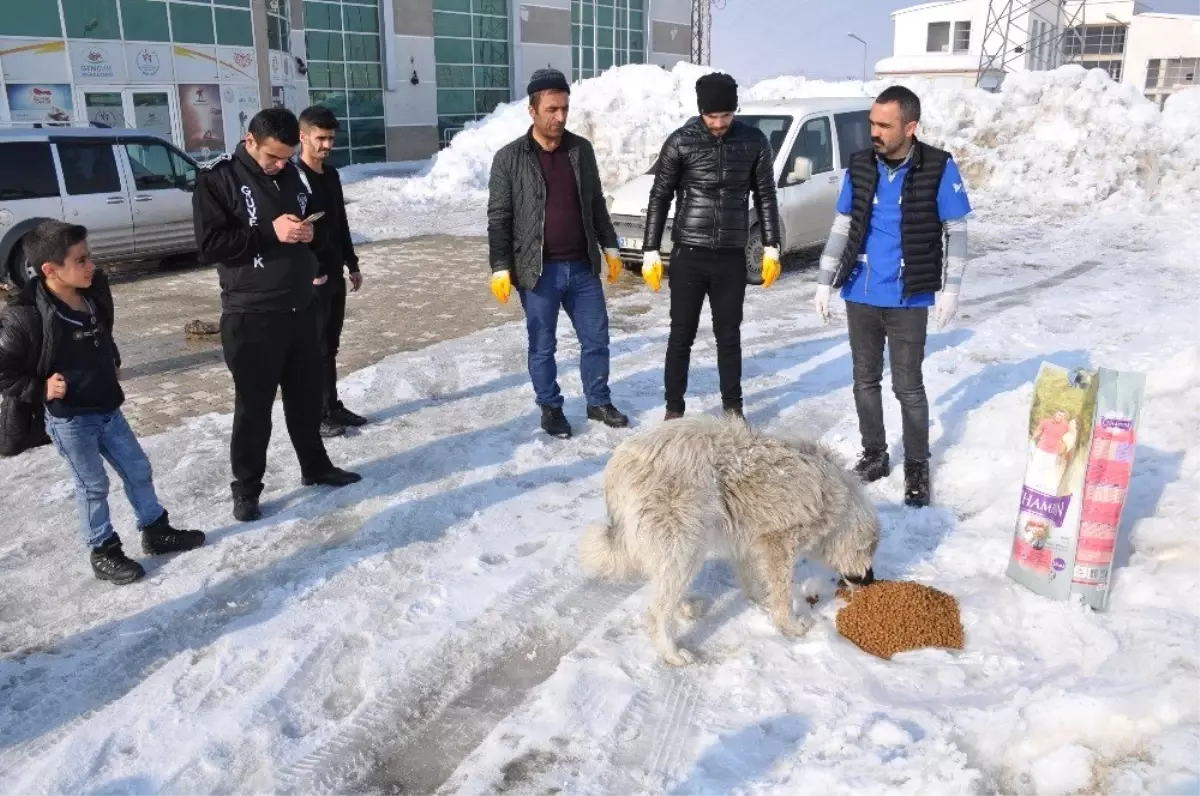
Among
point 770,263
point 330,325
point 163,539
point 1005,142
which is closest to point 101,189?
point 330,325

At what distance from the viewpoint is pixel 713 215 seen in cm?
534

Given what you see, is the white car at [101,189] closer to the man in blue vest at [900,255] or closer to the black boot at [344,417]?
the black boot at [344,417]

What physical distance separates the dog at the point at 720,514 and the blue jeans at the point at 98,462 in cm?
236

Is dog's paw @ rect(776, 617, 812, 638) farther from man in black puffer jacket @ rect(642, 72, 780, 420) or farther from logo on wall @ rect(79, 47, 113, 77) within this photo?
logo on wall @ rect(79, 47, 113, 77)

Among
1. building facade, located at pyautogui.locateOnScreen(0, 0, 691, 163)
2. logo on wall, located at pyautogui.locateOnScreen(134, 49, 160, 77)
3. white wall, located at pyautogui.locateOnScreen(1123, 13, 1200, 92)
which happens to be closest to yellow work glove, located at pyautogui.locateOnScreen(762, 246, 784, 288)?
building facade, located at pyautogui.locateOnScreen(0, 0, 691, 163)

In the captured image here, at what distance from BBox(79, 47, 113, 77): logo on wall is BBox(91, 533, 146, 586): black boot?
776 inches

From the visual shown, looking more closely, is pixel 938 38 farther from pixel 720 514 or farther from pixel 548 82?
pixel 720 514

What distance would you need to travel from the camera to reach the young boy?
3.72m

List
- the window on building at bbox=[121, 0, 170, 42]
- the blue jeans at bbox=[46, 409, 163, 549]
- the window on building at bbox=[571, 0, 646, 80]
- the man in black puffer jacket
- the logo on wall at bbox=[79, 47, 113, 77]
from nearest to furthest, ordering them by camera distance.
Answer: the blue jeans at bbox=[46, 409, 163, 549]
the man in black puffer jacket
the logo on wall at bbox=[79, 47, 113, 77]
the window on building at bbox=[121, 0, 170, 42]
the window on building at bbox=[571, 0, 646, 80]

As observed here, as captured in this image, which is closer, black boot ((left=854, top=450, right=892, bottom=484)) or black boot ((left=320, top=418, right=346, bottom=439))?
black boot ((left=854, top=450, right=892, bottom=484))

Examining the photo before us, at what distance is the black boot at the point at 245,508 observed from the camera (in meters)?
4.68

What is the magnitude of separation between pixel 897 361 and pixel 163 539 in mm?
3971

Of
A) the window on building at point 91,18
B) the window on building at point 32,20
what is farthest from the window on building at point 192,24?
the window on building at point 32,20

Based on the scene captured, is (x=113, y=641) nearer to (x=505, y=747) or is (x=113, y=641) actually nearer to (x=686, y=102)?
(x=505, y=747)
